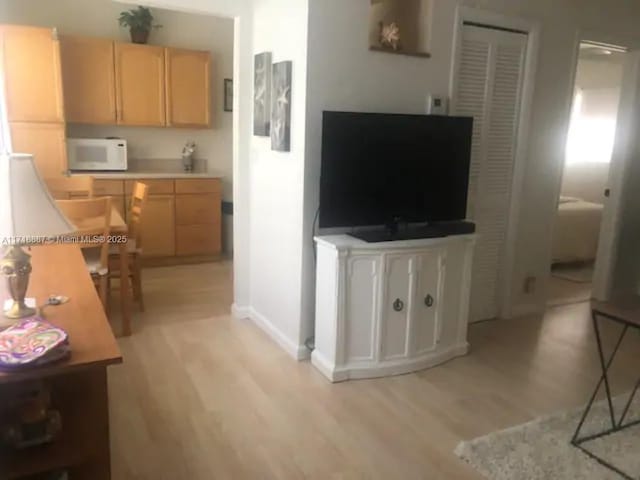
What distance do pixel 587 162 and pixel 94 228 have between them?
658 cm

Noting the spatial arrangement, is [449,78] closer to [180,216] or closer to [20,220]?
[20,220]

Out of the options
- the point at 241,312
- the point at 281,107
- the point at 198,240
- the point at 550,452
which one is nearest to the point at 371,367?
the point at 550,452

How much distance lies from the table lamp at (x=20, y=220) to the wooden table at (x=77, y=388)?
0.46 feet

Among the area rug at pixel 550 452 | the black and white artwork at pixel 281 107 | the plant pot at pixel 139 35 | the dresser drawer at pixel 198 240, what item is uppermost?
the plant pot at pixel 139 35

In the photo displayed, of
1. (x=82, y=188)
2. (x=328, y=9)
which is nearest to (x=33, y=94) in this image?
(x=82, y=188)

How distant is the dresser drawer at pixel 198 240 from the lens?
5.42 m

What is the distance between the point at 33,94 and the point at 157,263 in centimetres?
192

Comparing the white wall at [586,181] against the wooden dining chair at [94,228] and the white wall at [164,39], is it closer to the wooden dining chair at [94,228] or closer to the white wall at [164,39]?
the white wall at [164,39]

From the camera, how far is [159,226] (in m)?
5.30

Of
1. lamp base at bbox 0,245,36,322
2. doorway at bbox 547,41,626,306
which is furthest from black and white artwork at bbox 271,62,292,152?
doorway at bbox 547,41,626,306

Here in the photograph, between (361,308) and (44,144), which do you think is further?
(44,144)

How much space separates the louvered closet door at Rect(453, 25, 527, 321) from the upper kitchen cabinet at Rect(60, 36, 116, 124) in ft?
11.1

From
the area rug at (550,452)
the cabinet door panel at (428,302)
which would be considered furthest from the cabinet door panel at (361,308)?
the area rug at (550,452)

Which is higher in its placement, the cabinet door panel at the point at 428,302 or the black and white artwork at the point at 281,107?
the black and white artwork at the point at 281,107
